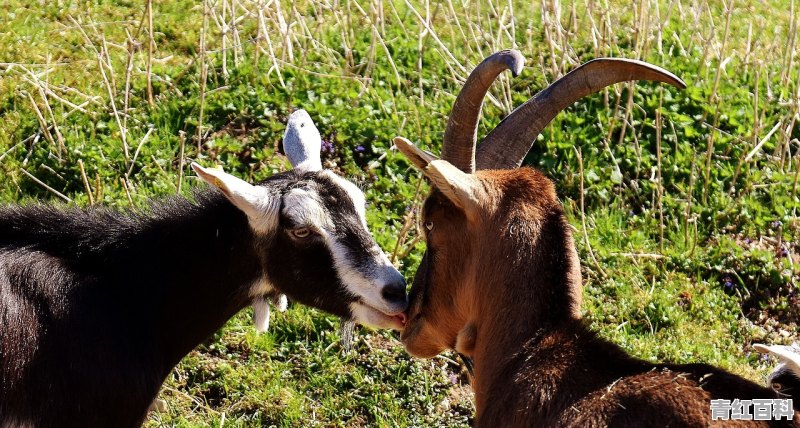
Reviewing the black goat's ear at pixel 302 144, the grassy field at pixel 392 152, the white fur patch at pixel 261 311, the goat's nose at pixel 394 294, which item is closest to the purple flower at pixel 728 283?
the grassy field at pixel 392 152

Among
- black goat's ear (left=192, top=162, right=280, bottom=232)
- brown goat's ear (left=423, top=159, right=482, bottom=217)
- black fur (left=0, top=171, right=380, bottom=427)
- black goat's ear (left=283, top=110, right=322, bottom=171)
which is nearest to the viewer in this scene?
brown goat's ear (left=423, top=159, right=482, bottom=217)

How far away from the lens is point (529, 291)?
15.7 feet

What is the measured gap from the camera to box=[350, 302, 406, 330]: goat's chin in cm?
551

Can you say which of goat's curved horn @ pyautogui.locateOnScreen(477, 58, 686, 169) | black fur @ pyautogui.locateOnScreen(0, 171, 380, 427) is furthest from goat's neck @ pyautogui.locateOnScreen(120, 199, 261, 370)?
goat's curved horn @ pyautogui.locateOnScreen(477, 58, 686, 169)

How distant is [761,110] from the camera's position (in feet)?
28.4

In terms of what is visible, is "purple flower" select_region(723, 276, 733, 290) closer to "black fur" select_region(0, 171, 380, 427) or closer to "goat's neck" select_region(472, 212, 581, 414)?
"goat's neck" select_region(472, 212, 581, 414)

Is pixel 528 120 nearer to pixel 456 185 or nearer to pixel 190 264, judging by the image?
pixel 456 185

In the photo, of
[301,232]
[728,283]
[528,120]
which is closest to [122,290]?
[301,232]

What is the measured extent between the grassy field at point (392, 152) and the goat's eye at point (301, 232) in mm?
1430

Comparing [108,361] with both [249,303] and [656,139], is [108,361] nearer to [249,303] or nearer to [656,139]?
[249,303]

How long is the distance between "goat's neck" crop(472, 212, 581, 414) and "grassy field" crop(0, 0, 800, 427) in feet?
5.85

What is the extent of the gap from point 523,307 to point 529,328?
0.09 metres

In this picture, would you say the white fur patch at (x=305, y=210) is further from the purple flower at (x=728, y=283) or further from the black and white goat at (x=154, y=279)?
the purple flower at (x=728, y=283)

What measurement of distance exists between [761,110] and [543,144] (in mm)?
1876
